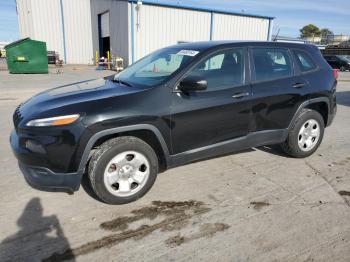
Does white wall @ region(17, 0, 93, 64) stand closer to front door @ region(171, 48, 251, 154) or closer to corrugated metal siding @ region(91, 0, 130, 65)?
corrugated metal siding @ region(91, 0, 130, 65)

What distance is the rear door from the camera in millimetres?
3979

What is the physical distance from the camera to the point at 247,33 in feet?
76.6

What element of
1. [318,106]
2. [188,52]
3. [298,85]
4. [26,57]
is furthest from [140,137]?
[26,57]

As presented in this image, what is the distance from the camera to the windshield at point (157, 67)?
3.56 metres

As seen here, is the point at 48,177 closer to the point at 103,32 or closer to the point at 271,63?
the point at 271,63

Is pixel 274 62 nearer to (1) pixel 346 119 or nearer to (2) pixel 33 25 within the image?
(1) pixel 346 119

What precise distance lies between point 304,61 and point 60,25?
2831cm

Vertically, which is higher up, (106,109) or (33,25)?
(33,25)

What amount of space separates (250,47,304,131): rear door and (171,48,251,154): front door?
17cm

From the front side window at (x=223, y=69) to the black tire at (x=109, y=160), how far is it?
1048mm

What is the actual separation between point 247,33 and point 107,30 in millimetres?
11094

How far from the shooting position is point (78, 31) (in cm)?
2898

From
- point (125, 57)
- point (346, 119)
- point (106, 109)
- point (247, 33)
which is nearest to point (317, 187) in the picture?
point (106, 109)

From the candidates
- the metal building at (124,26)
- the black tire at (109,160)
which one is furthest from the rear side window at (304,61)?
the metal building at (124,26)
